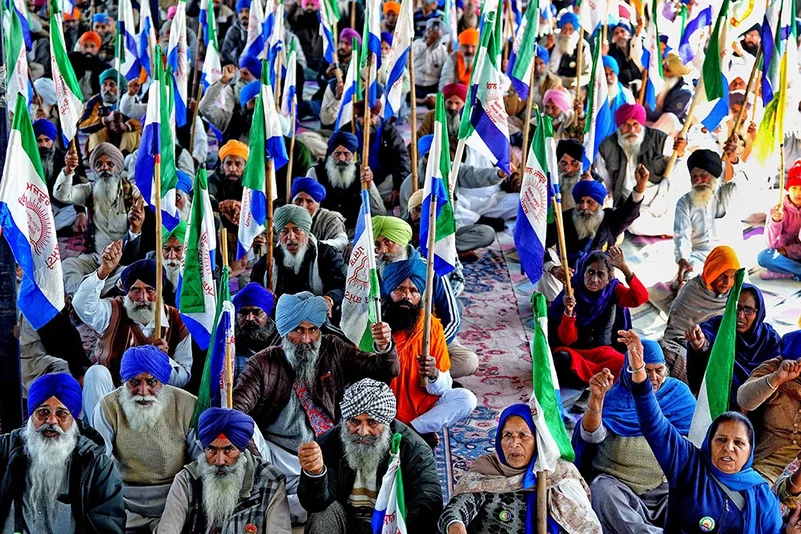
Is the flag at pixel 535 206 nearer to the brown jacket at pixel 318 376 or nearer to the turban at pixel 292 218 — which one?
the brown jacket at pixel 318 376

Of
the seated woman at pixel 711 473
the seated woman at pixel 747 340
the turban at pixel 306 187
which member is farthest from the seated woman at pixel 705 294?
the turban at pixel 306 187

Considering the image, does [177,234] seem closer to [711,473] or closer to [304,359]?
[304,359]

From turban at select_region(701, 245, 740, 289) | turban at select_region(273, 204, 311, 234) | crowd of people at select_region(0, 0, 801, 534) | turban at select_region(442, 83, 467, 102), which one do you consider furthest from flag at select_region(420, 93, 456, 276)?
turban at select_region(442, 83, 467, 102)

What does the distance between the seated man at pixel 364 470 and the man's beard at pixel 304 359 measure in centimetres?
66

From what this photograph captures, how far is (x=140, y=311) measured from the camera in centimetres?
671

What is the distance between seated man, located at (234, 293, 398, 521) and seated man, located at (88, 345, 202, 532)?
48 centimetres

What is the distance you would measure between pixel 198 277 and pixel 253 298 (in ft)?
1.41

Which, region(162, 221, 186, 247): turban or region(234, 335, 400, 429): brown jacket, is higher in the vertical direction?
region(162, 221, 186, 247): turban

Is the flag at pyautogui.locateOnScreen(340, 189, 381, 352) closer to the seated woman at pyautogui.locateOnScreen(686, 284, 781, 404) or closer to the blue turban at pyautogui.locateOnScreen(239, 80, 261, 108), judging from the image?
the seated woman at pyautogui.locateOnScreen(686, 284, 781, 404)

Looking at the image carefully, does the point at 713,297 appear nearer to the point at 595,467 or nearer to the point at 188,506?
the point at 595,467

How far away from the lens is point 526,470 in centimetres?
504

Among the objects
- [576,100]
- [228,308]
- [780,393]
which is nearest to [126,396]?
[228,308]

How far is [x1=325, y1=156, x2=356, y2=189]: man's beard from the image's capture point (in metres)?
9.03

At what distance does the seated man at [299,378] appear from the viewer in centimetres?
619
